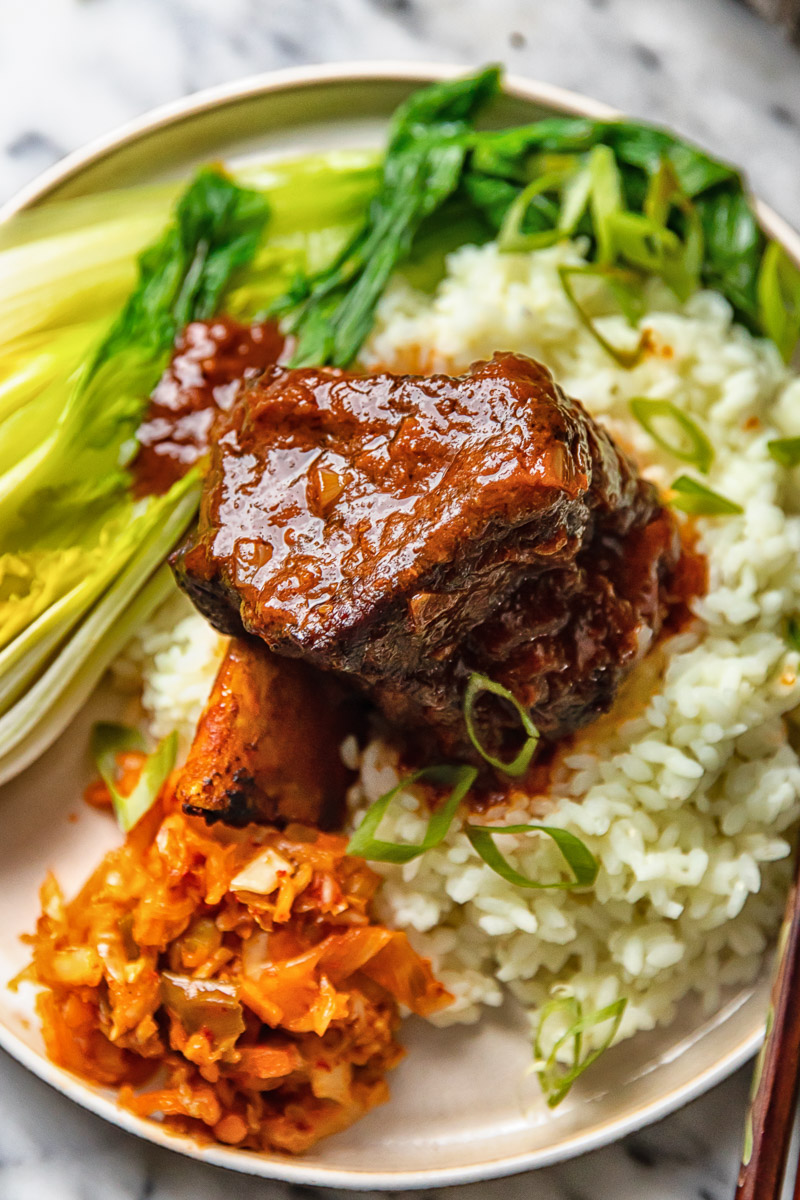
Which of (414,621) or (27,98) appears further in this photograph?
(27,98)

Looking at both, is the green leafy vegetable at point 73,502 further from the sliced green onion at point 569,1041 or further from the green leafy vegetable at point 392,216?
the sliced green onion at point 569,1041

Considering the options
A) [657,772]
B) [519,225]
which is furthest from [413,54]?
[657,772]

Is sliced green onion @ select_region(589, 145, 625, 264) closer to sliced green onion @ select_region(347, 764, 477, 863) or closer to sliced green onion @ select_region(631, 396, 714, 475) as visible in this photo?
sliced green onion @ select_region(631, 396, 714, 475)

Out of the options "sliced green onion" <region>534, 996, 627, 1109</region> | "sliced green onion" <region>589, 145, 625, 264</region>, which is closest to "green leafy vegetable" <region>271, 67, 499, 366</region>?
"sliced green onion" <region>589, 145, 625, 264</region>

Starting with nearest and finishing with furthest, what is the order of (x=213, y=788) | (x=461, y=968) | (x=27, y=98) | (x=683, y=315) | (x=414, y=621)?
(x=414, y=621), (x=213, y=788), (x=461, y=968), (x=683, y=315), (x=27, y=98)

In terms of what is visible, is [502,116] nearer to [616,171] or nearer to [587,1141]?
[616,171]

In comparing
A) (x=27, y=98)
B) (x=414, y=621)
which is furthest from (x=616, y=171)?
(x=27, y=98)

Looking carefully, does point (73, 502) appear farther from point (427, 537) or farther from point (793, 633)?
point (793, 633)
